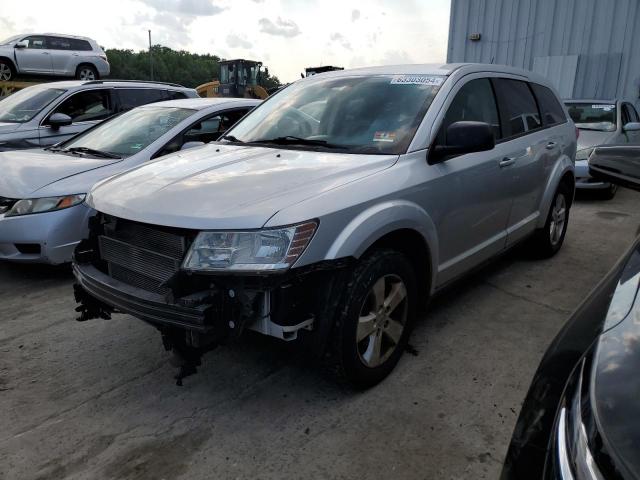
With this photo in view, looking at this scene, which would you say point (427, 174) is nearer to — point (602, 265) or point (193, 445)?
point (193, 445)

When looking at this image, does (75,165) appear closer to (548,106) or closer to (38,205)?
(38,205)

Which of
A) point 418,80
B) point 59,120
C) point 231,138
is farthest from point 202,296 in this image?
point 59,120

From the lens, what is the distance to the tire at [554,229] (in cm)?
470

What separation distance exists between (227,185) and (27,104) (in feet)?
19.5

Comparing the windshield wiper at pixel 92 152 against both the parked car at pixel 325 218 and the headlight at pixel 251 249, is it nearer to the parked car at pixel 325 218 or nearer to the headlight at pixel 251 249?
the parked car at pixel 325 218

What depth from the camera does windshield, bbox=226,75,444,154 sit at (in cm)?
305

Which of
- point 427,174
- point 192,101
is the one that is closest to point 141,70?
point 192,101

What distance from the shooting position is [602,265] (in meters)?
4.85

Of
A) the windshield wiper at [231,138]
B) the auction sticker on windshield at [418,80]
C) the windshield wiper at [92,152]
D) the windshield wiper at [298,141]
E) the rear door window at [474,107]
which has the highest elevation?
the auction sticker on windshield at [418,80]

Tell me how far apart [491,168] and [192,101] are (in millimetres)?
3545

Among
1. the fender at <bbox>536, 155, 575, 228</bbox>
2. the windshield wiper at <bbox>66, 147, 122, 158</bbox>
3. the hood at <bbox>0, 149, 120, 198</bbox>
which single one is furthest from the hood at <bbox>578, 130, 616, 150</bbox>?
the hood at <bbox>0, 149, 120, 198</bbox>

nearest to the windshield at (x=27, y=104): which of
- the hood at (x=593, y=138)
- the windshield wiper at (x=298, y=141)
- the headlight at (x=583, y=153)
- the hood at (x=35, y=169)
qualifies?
the hood at (x=35, y=169)

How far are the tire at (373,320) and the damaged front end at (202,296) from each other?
9cm

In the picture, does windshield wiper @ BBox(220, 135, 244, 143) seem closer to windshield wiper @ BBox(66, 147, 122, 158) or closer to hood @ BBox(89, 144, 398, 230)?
hood @ BBox(89, 144, 398, 230)
